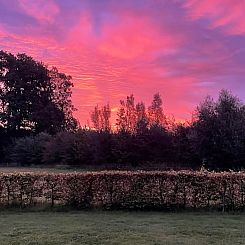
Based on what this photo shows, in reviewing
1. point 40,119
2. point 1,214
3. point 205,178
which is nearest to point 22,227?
point 1,214

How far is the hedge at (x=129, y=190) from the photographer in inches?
421

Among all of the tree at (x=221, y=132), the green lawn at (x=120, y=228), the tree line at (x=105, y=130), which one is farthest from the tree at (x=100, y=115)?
the green lawn at (x=120, y=228)

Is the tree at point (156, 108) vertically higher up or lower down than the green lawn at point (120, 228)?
higher up

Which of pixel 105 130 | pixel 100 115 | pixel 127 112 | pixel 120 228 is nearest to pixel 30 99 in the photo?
pixel 100 115

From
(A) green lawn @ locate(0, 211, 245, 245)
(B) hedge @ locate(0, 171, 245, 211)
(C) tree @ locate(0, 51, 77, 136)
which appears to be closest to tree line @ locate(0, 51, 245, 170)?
(C) tree @ locate(0, 51, 77, 136)

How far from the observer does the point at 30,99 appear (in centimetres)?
6094

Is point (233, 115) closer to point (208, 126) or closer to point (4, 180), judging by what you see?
point (208, 126)

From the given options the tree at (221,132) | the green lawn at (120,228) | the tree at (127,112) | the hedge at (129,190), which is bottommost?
the green lawn at (120,228)

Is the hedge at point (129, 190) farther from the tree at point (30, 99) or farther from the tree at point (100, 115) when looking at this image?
the tree at point (30, 99)

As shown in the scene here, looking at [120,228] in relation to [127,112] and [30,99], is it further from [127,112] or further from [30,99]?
[30,99]

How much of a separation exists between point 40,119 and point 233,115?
35.1 m

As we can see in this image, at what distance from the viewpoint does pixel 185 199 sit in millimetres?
10781

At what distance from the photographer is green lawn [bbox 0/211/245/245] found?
7023mm

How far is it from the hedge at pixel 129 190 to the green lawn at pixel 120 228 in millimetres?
559
